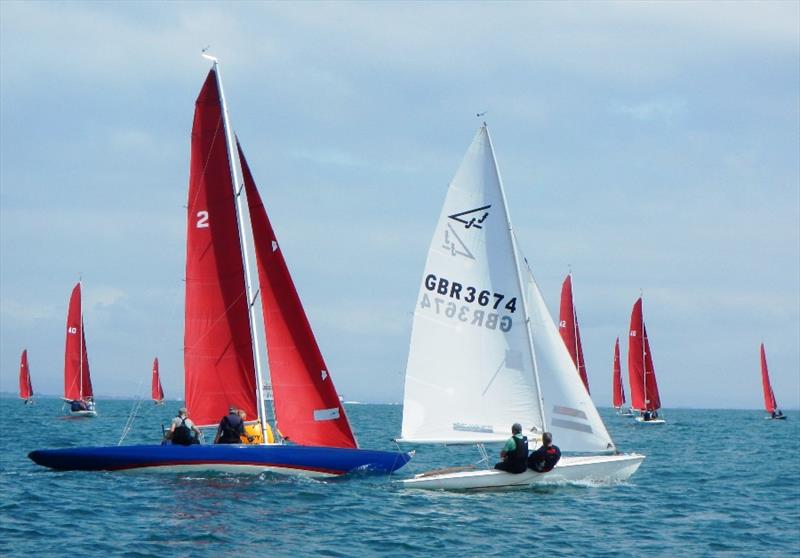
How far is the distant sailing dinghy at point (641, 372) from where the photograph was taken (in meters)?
77.4

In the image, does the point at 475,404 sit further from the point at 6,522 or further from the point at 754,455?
the point at 754,455

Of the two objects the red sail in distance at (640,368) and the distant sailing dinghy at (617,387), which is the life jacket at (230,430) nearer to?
the red sail in distance at (640,368)

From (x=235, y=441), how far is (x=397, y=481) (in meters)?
3.91

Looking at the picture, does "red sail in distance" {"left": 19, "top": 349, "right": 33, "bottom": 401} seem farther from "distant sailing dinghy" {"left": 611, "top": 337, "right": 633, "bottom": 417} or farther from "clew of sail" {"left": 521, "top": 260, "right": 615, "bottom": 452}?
"clew of sail" {"left": 521, "top": 260, "right": 615, "bottom": 452}

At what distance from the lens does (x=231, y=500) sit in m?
21.6

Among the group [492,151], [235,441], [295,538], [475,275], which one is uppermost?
[492,151]

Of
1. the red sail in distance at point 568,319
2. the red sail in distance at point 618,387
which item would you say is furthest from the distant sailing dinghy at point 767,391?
the red sail in distance at point 568,319

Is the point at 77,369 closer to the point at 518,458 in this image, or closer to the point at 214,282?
the point at 214,282

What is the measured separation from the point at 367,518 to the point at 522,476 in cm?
459

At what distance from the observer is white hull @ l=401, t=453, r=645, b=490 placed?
23.4m

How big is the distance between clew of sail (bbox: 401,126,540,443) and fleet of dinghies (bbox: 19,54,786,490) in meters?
0.03

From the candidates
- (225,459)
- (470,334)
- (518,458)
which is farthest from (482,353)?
(225,459)

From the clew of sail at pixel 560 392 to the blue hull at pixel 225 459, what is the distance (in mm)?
4151

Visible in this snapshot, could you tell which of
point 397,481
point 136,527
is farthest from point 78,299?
point 136,527
